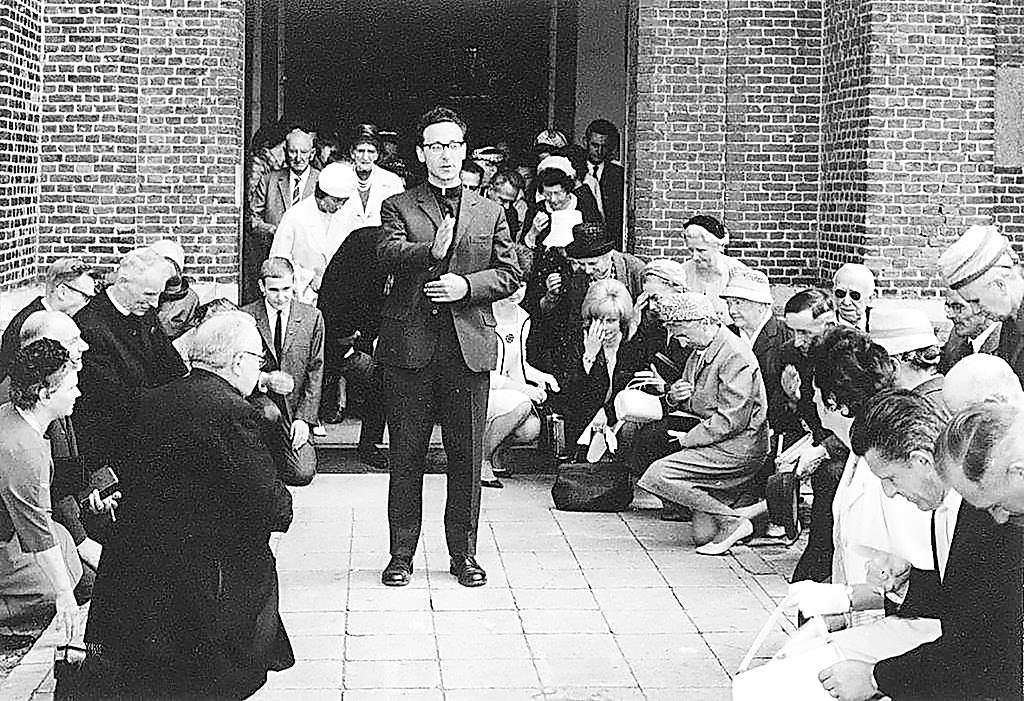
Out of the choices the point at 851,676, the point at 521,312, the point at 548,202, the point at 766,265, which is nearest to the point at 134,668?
the point at 851,676

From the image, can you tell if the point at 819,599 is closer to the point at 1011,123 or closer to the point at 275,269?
the point at 275,269

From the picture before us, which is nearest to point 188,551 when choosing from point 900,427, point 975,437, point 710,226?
point 900,427

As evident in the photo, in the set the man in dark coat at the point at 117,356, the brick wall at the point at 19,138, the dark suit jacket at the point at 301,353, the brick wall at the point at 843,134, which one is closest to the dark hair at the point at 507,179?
the brick wall at the point at 843,134

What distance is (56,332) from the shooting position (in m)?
6.17

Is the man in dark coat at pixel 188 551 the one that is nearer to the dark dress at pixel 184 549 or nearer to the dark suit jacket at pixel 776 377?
the dark dress at pixel 184 549

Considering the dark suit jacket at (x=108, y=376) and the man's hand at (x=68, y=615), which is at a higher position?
the dark suit jacket at (x=108, y=376)

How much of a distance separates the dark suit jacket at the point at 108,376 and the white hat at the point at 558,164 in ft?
16.5

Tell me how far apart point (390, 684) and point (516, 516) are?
3233mm

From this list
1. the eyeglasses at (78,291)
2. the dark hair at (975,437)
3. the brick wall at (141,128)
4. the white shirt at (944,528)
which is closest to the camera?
the dark hair at (975,437)

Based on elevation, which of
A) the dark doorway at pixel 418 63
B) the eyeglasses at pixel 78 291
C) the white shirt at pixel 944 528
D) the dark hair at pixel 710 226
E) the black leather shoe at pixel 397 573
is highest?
the dark doorway at pixel 418 63

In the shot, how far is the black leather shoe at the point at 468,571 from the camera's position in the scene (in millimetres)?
7637

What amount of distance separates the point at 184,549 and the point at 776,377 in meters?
4.62

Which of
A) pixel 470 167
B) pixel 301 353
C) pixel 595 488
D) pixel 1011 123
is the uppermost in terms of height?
pixel 1011 123

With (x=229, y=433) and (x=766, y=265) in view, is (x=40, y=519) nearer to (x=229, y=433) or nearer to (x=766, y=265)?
(x=229, y=433)
